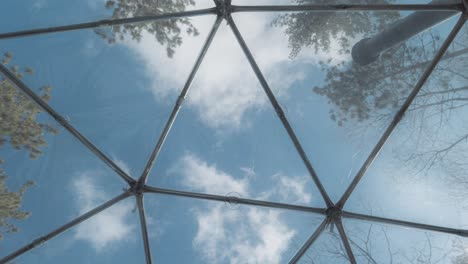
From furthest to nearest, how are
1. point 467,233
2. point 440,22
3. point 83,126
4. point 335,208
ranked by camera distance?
point 83,126, point 440,22, point 335,208, point 467,233

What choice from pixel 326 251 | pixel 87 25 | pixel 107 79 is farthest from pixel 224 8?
pixel 326 251

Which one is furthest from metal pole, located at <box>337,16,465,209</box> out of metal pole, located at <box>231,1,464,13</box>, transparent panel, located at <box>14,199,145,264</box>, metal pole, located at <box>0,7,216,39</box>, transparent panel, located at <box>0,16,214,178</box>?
transparent panel, located at <box>14,199,145,264</box>

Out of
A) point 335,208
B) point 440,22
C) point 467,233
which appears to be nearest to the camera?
point 467,233

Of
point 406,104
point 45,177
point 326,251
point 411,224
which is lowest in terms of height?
point 411,224

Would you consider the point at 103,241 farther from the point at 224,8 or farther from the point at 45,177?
the point at 224,8

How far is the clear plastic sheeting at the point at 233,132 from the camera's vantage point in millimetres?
7453

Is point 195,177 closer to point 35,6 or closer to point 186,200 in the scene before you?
point 186,200

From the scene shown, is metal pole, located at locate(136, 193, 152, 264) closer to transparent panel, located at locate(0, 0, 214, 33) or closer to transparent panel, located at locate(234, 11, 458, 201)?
transparent panel, located at locate(234, 11, 458, 201)

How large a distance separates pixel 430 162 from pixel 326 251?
2.69 metres

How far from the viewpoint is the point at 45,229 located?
7.50 meters

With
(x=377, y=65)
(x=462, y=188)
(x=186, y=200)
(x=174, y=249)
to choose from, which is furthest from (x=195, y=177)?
(x=462, y=188)

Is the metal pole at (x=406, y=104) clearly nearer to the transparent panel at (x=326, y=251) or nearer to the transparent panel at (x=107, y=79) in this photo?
the transparent panel at (x=326, y=251)

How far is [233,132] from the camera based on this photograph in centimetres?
807

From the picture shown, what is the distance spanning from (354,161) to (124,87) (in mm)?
4894
